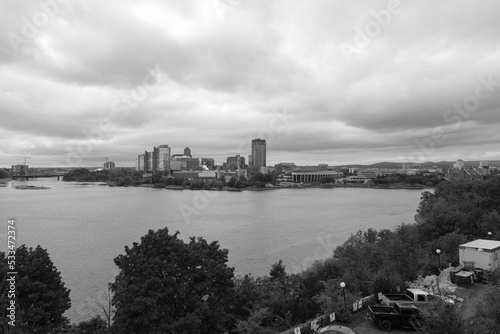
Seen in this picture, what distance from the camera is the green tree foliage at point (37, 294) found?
17.8 feet

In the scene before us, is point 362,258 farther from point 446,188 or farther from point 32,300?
point 446,188

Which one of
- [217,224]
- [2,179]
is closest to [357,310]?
[217,224]

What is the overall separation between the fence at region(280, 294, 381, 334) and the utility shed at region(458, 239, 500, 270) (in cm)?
342

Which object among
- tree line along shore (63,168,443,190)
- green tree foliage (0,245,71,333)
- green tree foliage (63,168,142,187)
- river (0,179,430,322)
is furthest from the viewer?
green tree foliage (63,168,142,187)

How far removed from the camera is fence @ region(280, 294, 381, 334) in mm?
5016

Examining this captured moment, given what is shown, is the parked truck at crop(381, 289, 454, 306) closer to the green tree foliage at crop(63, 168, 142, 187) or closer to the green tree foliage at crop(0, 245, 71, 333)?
the green tree foliage at crop(0, 245, 71, 333)

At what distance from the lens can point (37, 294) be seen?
5520 mm

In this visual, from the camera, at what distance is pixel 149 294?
17.8 feet

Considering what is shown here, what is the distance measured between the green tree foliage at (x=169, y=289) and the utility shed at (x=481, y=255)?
18.8 ft

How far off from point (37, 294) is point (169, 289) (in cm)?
208

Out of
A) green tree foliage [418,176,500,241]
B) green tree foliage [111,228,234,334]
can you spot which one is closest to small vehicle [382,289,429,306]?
green tree foliage [111,228,234,334]

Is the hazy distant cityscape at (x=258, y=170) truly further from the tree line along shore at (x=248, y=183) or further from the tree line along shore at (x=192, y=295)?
the tree line along shore at (x=192, y=295)

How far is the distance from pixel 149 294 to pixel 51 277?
6.91ft

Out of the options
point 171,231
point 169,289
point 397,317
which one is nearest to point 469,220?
point 397,317
